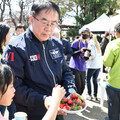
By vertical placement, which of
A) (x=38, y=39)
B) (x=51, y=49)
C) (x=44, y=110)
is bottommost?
(x=44, y=110)

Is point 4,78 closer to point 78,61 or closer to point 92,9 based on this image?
point 78,61

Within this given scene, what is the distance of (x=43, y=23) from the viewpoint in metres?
1.48

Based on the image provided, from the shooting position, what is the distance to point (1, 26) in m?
2.66

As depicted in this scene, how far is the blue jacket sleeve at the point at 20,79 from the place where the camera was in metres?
1.39

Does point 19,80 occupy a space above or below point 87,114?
above

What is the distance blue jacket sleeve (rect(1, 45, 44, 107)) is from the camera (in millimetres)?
1386

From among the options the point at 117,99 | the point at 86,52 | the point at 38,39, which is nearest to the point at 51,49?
the point at 38,39

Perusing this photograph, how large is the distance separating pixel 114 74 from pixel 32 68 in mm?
1506

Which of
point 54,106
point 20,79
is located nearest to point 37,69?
point 20,79

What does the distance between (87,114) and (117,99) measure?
54.0 inches

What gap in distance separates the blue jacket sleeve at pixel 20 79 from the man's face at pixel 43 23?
0.25m

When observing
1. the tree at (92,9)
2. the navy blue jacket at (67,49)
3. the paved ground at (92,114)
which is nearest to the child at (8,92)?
the paved ground at (92,114)

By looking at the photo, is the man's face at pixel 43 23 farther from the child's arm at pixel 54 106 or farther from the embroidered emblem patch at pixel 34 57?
the child's arm at pixel 54 106

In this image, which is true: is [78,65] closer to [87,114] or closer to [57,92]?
[87,114]
